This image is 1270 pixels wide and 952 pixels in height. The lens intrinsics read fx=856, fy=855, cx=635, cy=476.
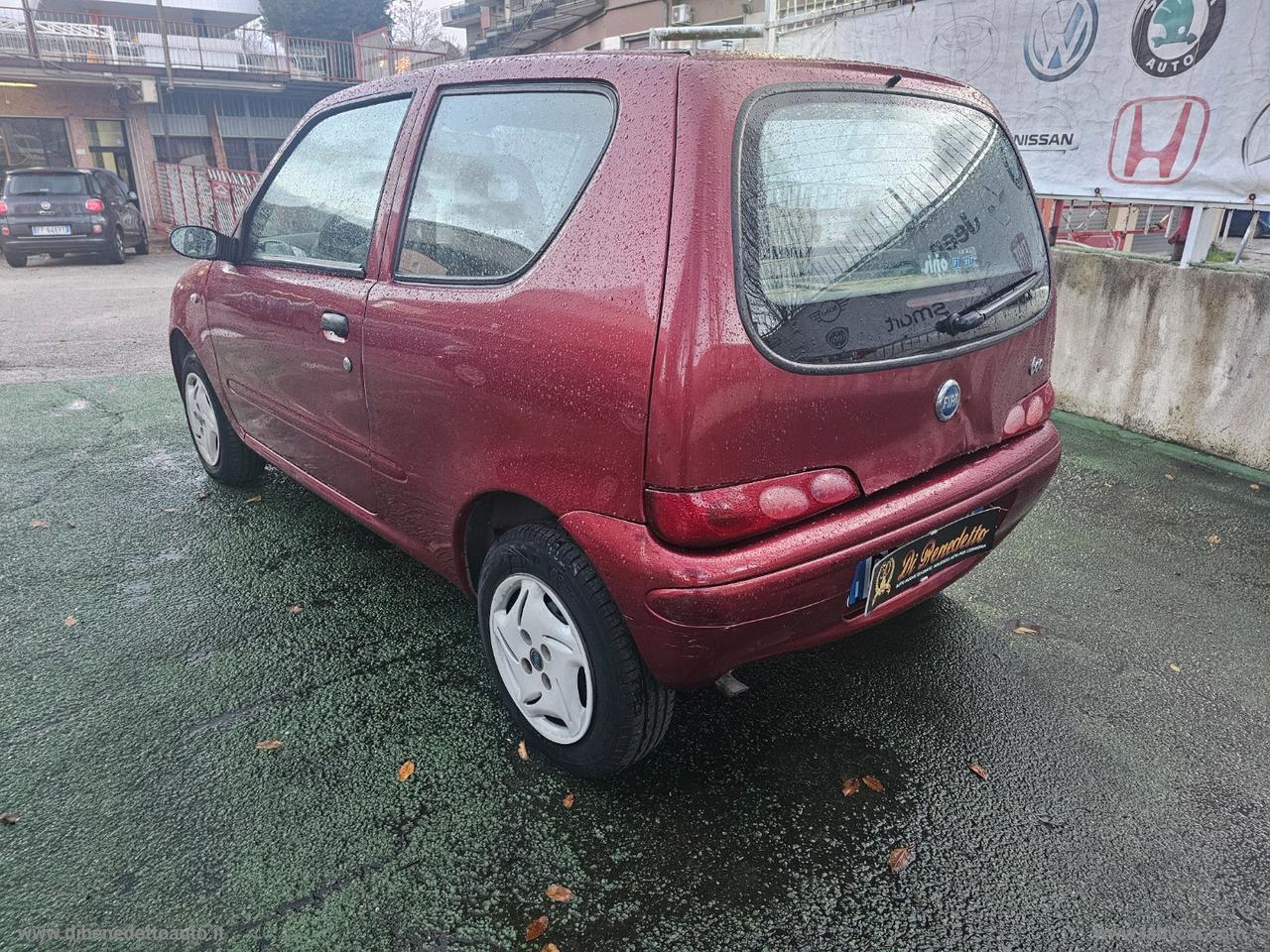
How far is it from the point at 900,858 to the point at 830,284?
1.39 metres

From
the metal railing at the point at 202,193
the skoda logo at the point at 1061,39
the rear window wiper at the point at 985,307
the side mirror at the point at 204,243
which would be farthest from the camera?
the metal railing at the point at 202,193

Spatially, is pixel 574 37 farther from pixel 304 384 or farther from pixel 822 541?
pixel 822 541

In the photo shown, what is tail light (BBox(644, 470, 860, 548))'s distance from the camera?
5.98 feet

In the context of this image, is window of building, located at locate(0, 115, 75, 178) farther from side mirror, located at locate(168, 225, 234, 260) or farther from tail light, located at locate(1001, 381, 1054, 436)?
tail light, located at locate(1001, 381, 1054, 436)

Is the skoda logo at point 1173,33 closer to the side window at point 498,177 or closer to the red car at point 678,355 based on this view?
the red car at point 678,355

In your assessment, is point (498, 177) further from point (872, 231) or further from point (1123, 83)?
point (1123, 83)

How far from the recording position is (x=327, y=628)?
10.0ft

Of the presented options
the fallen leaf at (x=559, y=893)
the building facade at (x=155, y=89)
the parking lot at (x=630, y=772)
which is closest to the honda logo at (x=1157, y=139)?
the parking lot at (x=630, y=772)

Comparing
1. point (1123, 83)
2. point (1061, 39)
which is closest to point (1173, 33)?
point (1123, 83)

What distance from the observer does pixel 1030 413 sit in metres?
2.57

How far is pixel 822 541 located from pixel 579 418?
2.04ft

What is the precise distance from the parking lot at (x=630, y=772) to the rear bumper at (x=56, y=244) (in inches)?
508

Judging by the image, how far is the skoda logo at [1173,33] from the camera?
459 centimetres

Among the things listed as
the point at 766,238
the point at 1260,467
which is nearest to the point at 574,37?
the point at 1260,467
